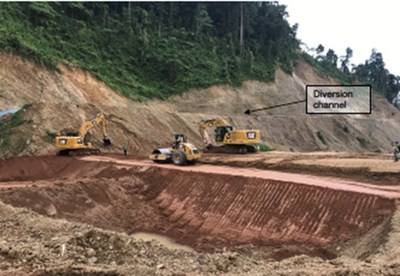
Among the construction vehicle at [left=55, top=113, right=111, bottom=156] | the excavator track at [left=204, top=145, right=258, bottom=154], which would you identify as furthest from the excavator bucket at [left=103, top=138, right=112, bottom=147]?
the excavator track at [left=204, top=145, right=258, bottom=154]

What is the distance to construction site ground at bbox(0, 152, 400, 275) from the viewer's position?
8.90 meters

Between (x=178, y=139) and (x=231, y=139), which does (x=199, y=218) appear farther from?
(x=231, y=139)

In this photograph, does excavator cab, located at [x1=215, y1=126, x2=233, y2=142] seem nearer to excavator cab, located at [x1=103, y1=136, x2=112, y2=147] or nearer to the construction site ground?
the construction site ground

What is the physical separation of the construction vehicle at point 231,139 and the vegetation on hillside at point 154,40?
12027mm

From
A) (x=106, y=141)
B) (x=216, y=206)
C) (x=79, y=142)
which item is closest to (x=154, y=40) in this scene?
(x=106, y=141)

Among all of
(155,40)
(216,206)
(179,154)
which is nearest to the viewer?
(216,206)

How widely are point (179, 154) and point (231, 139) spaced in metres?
5.76

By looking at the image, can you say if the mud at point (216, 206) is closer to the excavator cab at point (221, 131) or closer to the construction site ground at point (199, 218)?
the construction site ground at point (199, 218)

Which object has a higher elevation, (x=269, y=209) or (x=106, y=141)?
(x=106, y=141)

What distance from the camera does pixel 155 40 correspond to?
47.0m

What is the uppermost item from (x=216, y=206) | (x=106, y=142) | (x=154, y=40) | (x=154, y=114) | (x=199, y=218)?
(x=154, y=40)

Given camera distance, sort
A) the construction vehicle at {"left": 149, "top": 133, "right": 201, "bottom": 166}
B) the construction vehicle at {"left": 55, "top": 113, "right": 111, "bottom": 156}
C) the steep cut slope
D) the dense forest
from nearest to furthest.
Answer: the construction vehicle at {"left": 149, "top": 133, "right": 201, "bottom": 166}
the construction vehicle at {"left": 55, "top": 113, "right": 111, "bottom": 156}
the steep cut slope
the dense forest

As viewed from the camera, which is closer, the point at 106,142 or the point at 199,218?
the point at 199,218

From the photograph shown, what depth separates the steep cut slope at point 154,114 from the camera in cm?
2653
